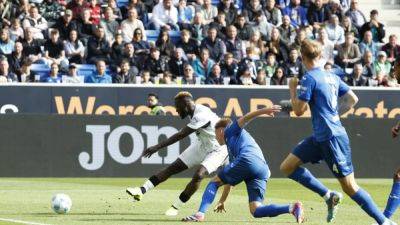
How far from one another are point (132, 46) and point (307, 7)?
19.0 ft

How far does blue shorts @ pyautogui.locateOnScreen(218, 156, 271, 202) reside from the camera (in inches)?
533

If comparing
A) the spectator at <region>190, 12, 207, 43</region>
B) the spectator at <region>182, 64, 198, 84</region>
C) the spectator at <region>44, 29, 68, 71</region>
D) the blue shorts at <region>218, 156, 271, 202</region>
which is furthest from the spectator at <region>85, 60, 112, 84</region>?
the blue shorts at <region>218, 156, 271, 202</region>

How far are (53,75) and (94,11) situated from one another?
2.76m

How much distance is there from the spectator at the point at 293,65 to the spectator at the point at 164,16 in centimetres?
289

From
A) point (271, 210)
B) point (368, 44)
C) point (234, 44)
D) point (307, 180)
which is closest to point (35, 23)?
point (234, 44)

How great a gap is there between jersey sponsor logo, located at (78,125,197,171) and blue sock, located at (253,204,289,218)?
12.2 metres

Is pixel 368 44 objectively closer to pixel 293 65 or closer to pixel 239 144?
pixel 293 65

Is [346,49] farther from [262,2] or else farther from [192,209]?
[192,209]

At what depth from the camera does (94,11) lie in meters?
28.1

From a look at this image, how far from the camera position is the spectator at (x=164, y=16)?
28.5 meters

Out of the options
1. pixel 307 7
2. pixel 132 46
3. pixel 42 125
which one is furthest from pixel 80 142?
pixel 307 7

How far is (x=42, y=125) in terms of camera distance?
25031 millimetres

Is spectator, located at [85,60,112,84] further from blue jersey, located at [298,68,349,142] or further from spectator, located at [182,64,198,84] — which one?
blue jersey, located at [298,68,349,142]

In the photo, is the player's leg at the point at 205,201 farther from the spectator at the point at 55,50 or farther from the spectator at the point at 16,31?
the spectator at the point at 16,31
